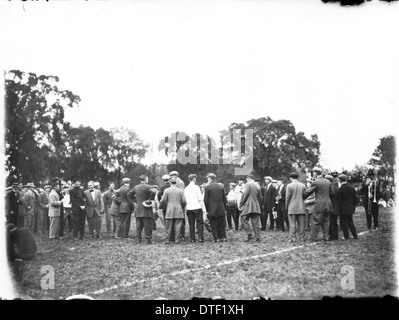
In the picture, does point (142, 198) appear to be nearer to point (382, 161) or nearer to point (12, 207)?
point (12, 207)

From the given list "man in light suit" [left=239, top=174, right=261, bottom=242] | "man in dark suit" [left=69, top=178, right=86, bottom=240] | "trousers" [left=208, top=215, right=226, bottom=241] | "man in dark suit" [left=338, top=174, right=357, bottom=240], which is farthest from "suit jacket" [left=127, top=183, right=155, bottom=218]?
"man in dark suit" [left=338, top=174, right=357, bottom=240]

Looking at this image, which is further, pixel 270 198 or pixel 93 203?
pixel 270 198

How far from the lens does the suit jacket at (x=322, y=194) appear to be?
451 inches

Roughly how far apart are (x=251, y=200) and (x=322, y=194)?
6.70ft

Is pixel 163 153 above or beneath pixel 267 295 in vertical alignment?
Answer: above

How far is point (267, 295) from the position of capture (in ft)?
20.5

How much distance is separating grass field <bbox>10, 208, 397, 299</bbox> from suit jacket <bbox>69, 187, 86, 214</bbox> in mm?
2361

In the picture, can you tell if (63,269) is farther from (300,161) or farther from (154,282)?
(300,161)

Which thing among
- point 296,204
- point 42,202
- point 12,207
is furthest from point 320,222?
point 42,202

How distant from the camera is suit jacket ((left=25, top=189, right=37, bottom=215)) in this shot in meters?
14.8

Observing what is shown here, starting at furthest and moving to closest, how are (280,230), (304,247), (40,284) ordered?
1. (280,230)
2. (304,247)
3. (40,284)

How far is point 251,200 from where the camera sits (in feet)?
40.0

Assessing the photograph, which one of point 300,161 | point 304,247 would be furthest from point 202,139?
point 304,247
